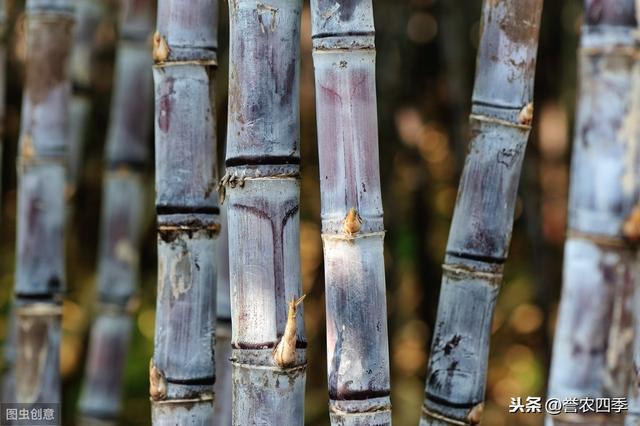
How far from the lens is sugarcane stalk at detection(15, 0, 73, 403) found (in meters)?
1.61

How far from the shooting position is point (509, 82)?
3.86 ft

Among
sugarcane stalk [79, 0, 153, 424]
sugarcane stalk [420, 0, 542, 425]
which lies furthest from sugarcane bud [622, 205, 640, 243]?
sugarcane stalk [79, 0, 153, 424]

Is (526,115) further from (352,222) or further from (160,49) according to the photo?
(160,49)

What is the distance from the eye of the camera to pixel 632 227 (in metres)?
1.10

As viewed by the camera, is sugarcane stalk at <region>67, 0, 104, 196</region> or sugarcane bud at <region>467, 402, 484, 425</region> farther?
sugarcane stalk at <region>67, 0, 104, 196</region>

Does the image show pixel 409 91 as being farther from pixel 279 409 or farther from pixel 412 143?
pixel 279 409

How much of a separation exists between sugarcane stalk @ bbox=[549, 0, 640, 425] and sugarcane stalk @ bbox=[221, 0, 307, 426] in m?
0.35

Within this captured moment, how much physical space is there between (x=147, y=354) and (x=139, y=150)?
58.2 inches

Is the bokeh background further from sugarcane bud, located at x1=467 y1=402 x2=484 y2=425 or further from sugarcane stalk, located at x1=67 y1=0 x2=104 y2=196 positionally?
sugarcane bud, located at x1=467 y1=402 x2=484 y2=425

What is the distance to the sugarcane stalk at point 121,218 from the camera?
1.94 m

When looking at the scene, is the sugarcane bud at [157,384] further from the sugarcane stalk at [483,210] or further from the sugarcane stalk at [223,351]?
the sugarcane stalk at [483,210]

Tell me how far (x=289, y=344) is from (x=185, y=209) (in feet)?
0.92

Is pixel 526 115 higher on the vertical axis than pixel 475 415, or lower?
higher

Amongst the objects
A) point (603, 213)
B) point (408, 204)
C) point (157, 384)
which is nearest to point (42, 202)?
point (157, 384)
